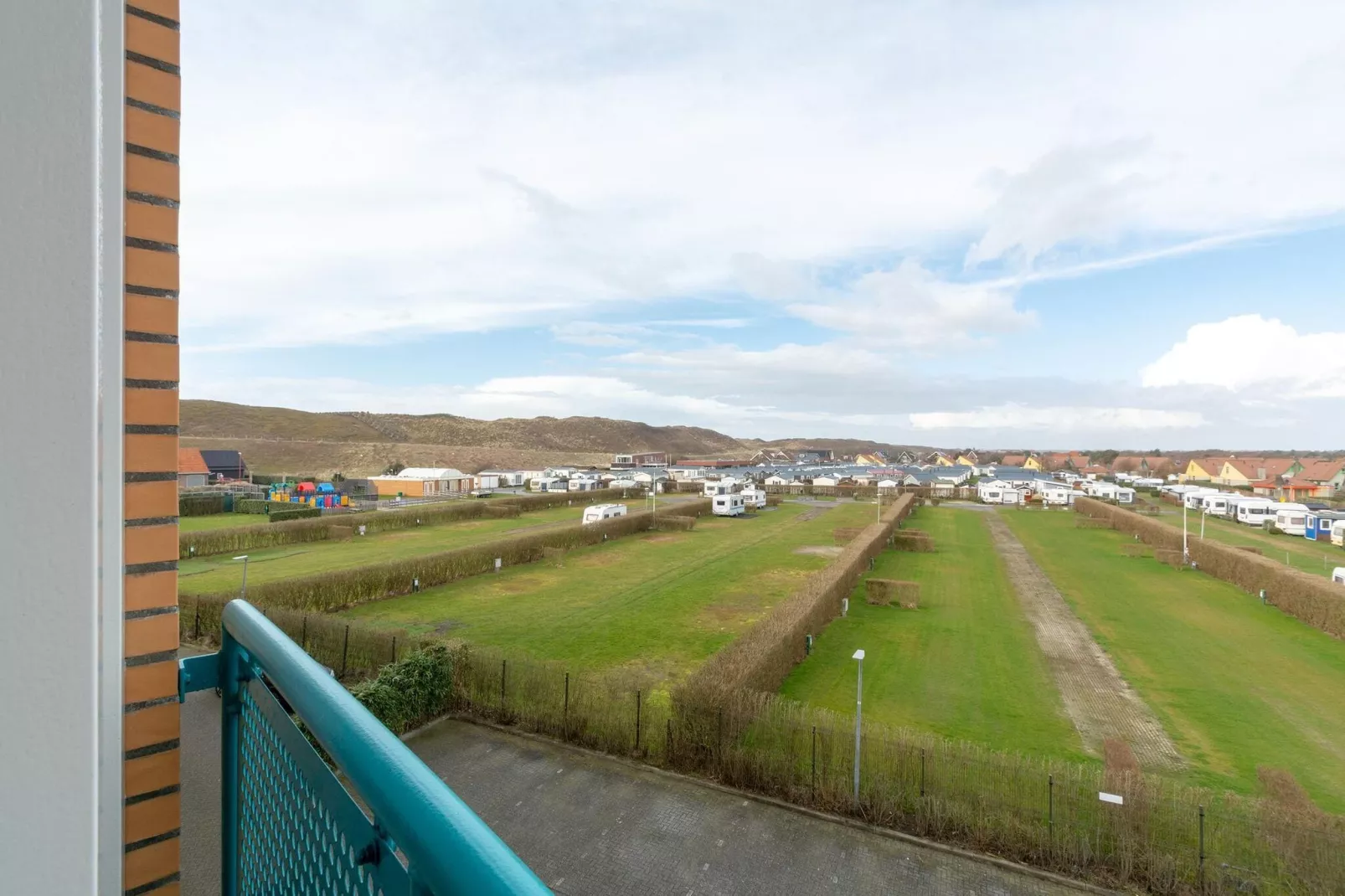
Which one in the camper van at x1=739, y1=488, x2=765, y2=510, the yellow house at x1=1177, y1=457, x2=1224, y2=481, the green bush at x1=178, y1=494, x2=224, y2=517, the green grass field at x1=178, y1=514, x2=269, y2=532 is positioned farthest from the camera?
the yellow house at x1=1177, y1=457, x2=1224, y2=481

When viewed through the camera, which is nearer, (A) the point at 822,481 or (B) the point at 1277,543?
(B) the point at 1277,543

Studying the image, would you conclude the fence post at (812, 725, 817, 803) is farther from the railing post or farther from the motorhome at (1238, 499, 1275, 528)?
the motorhome at (1238, 499, 1275, 528)

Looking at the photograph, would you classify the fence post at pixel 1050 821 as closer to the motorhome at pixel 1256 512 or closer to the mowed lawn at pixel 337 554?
the mowed lawn at pixel 337 554

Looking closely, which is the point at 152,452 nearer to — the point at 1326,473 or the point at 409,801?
the point at 409,801

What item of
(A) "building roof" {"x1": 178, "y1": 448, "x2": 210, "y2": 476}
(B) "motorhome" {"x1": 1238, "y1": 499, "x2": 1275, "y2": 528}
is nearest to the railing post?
(B) "motorhome" {"x1": 1238, "y1": 499, "x2": 1275, "y2": 528}

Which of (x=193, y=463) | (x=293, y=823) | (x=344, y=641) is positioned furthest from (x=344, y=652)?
(x=193, y=463)
